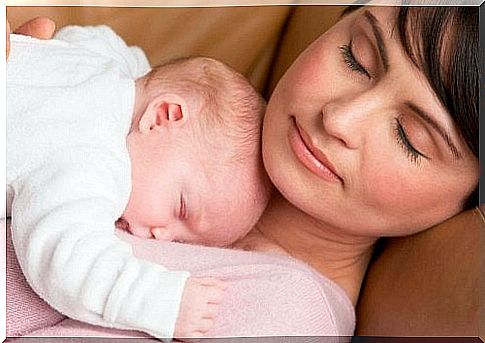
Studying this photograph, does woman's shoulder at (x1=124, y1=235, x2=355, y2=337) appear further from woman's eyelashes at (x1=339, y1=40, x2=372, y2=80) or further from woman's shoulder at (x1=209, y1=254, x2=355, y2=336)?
woman's eyelashes at (x1=339, y1=40, x2=372, y2=80)

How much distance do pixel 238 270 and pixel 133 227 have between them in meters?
0.10

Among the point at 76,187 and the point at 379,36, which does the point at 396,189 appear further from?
the point at 76,187

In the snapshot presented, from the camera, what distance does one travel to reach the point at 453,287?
2.71 ft

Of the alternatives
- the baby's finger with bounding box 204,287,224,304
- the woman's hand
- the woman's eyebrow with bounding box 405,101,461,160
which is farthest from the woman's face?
the woman's hand

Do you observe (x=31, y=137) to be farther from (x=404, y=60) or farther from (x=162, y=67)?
(x=404, y=60)

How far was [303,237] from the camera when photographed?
84cm

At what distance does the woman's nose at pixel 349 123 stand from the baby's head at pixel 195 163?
2.8 inches

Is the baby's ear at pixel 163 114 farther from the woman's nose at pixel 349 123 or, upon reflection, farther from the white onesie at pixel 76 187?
the woman's nose at pixel 349 123

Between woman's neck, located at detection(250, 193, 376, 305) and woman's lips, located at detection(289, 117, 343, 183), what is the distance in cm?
4

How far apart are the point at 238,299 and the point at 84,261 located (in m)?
0.14

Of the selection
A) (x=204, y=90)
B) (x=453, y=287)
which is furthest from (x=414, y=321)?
(x=204, y=90)

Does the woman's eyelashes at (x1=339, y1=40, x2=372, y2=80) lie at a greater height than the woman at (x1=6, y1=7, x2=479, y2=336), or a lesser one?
greater

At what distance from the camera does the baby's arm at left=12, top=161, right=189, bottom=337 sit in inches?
29.2

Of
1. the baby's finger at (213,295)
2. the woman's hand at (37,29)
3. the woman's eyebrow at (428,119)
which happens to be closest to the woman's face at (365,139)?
the woman's eyebrow at (428,119)
